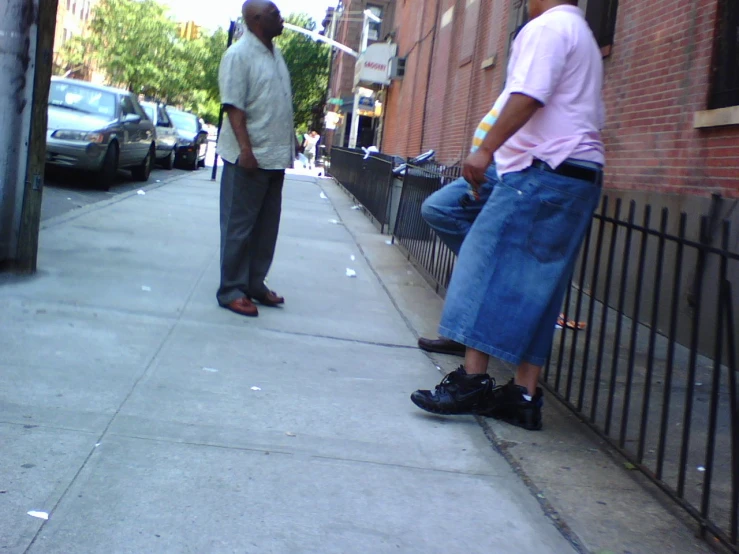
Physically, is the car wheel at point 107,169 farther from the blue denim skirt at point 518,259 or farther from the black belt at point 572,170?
the black belt at point 572,170

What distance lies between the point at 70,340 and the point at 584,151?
9.00 feet

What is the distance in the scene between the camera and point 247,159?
5.98m

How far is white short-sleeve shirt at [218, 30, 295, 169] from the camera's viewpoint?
235 inches

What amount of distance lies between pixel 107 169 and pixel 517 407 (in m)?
11.3

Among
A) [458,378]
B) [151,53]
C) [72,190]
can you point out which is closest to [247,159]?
[458,378]

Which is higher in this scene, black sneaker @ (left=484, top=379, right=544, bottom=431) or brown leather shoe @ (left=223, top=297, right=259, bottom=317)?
brown leather shoe @ (left=223, top=297, right=259, bottom=317)

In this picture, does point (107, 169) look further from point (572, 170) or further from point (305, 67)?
point (305, 67)

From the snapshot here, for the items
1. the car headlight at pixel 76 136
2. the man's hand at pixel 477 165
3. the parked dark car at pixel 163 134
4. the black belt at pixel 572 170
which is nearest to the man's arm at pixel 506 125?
the man's hand at pixel 477 165

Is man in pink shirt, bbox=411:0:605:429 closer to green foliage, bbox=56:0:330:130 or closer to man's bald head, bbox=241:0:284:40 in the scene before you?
man's bald head, bbox=241:0:284:40

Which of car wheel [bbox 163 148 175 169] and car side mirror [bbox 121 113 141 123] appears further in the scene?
car wheel [bbox 163 148 175 169]

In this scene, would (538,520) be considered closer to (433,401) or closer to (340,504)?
(340,504)

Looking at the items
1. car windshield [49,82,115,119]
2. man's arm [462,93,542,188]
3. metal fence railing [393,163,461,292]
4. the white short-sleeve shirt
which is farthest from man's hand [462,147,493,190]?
car windshield [49,82,115,119]

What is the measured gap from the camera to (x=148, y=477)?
3.32 meters

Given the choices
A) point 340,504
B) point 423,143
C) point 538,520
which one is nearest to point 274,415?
point 340,504
